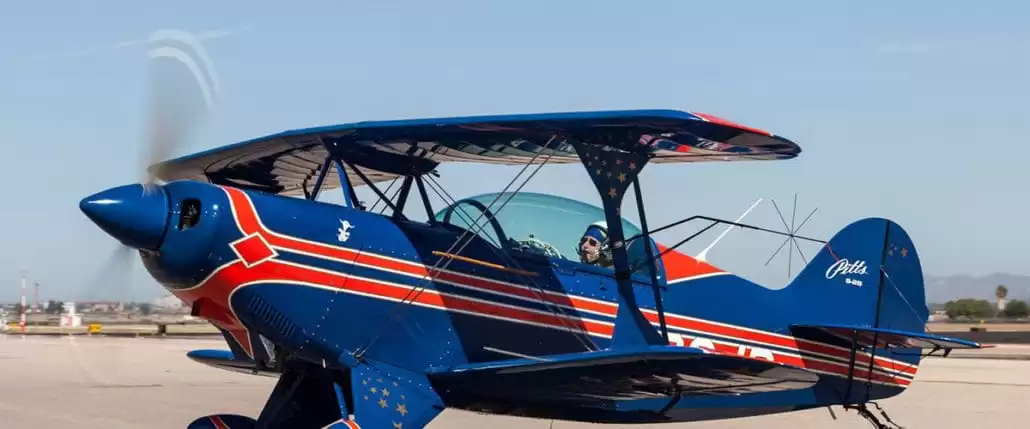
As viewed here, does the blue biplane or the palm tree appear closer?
the blue biplane

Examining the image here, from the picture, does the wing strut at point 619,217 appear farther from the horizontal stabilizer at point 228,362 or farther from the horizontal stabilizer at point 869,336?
the horizontal stabilizer at point 228,362

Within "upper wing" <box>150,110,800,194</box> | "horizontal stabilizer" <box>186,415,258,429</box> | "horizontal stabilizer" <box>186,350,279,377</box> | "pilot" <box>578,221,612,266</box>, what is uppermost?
"upper wing" <box>150,110,800,194</box>

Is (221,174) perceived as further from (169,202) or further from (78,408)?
(78,408)

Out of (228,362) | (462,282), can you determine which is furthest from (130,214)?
(228,362)

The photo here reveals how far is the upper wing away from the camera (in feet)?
24.6

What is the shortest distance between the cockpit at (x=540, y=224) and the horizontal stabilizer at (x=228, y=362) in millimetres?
1999

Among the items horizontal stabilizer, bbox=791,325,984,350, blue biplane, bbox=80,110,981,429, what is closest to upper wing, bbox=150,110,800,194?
Answer: blue biplane, bbox=80,110,981,429

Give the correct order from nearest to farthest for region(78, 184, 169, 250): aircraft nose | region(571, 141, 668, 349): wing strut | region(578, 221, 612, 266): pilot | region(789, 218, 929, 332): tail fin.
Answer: region(78, 184, 169, 250): aircraft nose < region(571, 141, 668, 349): wing strut < region(578, 221, 612, 266): pilot < region(789, 218, 929, 332): tail fin

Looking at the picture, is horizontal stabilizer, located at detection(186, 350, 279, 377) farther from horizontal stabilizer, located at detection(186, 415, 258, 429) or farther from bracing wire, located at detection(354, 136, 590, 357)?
bracing wire, located at detection(354, 136, 590, 357)

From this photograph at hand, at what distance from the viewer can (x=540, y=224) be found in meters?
8.63

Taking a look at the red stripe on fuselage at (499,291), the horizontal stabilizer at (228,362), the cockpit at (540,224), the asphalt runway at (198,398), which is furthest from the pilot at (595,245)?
the asphalt runway at (198,398)

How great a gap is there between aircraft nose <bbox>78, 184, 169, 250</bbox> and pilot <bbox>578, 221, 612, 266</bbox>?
332 centimetres

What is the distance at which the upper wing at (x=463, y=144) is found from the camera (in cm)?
751

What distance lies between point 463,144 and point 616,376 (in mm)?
2221
